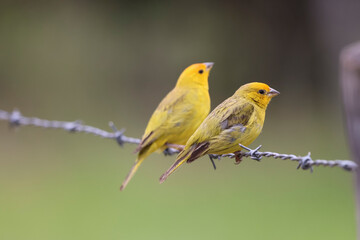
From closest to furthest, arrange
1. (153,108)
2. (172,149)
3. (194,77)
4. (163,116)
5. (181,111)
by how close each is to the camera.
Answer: (194,77), (181,111), (163,116), (172,149), (153,108)

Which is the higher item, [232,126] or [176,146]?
[232,126]

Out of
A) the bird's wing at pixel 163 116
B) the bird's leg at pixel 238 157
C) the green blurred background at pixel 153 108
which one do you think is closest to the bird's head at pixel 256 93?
the bird's leg at pixel 238 157

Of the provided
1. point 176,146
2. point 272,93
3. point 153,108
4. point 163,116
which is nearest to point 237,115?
point 272,93

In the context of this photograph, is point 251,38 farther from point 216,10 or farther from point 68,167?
point 68,167

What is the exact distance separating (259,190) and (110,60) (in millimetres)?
7690

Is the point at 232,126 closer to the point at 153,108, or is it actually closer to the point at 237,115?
the point at 237,115

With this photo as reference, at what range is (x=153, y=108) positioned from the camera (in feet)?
54.4

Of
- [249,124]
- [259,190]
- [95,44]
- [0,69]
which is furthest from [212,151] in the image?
[0,69]

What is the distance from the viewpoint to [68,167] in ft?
51.6

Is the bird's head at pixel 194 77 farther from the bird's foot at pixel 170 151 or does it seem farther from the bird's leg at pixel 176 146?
the bird's foot at pixel 170 151

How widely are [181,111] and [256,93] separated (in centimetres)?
80

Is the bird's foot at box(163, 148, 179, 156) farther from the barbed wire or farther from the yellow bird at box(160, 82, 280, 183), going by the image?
the yellow bird at box(160, 82, 280, 183)

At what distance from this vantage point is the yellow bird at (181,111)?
3.52 meters

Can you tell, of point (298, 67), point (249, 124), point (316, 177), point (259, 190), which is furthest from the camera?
point (298, 67)
